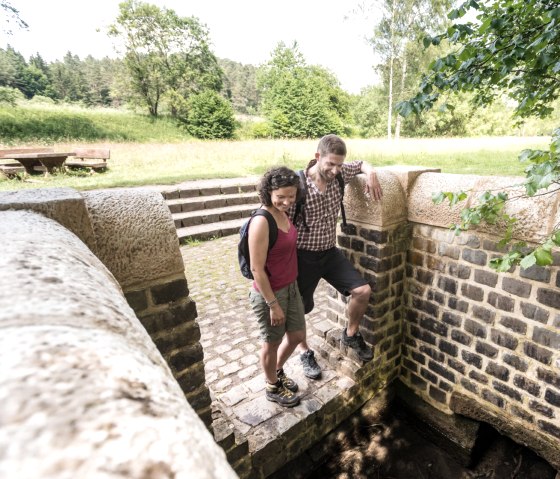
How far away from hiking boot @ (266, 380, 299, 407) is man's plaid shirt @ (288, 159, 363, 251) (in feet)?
3.82

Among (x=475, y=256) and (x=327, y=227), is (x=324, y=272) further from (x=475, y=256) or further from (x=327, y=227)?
(x=475, y=256)

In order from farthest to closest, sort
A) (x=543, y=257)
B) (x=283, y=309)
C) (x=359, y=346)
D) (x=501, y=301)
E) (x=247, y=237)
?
(x=359, y=346), (x=501, y=301), (x=283, y=309), (x=247, y=237), (x=543, y=257)

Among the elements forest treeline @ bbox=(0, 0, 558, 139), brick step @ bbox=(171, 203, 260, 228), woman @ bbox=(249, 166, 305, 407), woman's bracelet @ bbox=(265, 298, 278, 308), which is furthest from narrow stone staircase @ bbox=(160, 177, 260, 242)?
forest treeline @ bbox=(0, 0, 558, 139)

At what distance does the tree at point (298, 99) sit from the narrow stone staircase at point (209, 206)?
2428 cm

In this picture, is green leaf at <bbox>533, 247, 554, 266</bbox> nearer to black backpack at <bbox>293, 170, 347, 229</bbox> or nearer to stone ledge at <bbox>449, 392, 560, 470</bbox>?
black backpack at <bbox>293, 170, 347, 229</bbox>

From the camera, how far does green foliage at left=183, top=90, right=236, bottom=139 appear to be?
96.1 ft

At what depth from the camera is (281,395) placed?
8.53 feet

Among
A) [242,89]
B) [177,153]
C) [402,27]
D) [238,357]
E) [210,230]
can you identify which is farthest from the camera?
[242,89]

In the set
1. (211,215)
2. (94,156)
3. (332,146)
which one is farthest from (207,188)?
(332,146)

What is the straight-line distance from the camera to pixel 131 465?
0.28 m

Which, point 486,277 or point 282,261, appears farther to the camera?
point 486,277

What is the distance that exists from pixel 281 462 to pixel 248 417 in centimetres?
41

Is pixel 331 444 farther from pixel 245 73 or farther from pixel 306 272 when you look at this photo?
pixel 245 73

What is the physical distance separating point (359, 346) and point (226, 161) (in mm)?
10911
